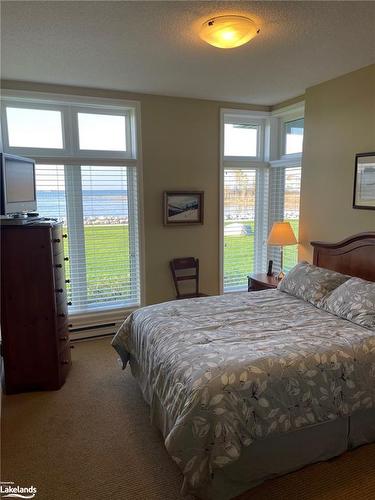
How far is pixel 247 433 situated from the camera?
5.71 feet

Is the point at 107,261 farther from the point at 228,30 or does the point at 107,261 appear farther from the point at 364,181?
the point at 364,181

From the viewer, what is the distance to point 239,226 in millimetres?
4551

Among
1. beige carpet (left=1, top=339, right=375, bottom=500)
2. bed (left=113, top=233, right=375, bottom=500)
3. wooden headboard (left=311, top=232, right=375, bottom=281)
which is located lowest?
beige carpet (left=1, top=339, right=375, bottom=500)

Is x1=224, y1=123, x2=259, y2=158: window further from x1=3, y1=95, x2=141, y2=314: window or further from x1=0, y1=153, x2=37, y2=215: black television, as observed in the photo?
x1=0, y1=153, x2=37, y2=215: black television

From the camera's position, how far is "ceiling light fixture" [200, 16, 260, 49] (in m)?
2.10

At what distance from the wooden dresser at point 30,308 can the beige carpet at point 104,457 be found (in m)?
0.16

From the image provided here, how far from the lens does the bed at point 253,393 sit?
66.5 inches

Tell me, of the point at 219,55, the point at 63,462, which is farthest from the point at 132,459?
the point at 219,55

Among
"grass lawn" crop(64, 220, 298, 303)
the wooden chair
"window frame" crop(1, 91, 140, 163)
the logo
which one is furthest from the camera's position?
the wooden chair

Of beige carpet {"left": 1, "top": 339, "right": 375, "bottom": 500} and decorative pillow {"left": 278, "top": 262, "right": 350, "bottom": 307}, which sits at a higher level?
decorative pillow {"left": 278, "top": 262, "right": 350, "bottom": 307}

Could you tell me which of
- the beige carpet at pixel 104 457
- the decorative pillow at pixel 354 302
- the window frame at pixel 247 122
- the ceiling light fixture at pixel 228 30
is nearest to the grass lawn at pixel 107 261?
the window frame at pixel 247 122

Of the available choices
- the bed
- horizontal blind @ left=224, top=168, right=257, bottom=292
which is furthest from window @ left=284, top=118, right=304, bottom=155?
the bed

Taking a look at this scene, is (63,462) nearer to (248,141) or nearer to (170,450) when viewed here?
(170,450)

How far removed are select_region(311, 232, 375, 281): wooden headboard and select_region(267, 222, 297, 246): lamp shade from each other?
0.93 ft
